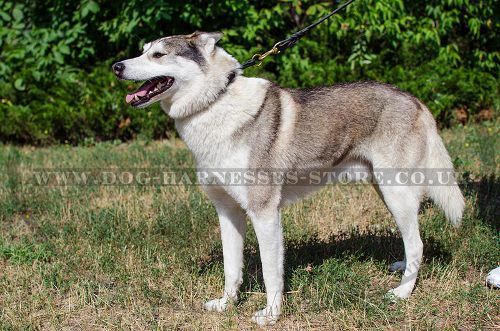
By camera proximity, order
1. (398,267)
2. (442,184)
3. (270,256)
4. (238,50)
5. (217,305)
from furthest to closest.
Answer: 1. (238,50)
2. (398,267)
3. (442,184)
4. (217,305)
5. (270,256)

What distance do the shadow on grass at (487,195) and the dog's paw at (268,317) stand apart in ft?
6.92

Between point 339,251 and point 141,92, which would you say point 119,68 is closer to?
point 141,92

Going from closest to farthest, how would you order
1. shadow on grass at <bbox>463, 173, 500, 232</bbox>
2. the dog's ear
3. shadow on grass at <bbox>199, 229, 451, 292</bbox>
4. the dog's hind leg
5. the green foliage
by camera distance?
the dog's ear < the dog's hind leg < shadow on grass at <bbox>199, 229, 451, 292</bbox> < shadow on grass at <bbox>463, 173, 500, 232</bbox> < the green foliage

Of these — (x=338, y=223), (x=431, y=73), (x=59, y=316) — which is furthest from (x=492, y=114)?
(x=59, y=316)

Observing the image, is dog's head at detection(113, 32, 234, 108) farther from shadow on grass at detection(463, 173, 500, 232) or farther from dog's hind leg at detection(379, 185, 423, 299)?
shadow on grass at detection(463, 173, 500, 232)

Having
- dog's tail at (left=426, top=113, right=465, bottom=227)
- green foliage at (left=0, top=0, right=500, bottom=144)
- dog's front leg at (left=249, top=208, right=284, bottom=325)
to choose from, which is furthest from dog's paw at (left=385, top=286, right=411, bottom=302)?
green foliage at (left=0, top=0, right=500, bottom=144)

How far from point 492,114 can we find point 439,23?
161cm

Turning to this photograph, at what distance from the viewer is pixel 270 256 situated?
3646 mm

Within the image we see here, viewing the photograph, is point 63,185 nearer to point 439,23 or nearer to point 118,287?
point 118,287

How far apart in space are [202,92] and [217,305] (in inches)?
53.7

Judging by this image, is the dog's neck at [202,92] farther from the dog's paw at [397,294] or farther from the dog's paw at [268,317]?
the dog's paw at [397,294]

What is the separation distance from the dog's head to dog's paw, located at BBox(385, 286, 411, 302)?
1757mm

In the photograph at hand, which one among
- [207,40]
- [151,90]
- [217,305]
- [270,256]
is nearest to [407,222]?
[270,256]

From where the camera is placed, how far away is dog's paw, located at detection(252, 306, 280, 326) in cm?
369
